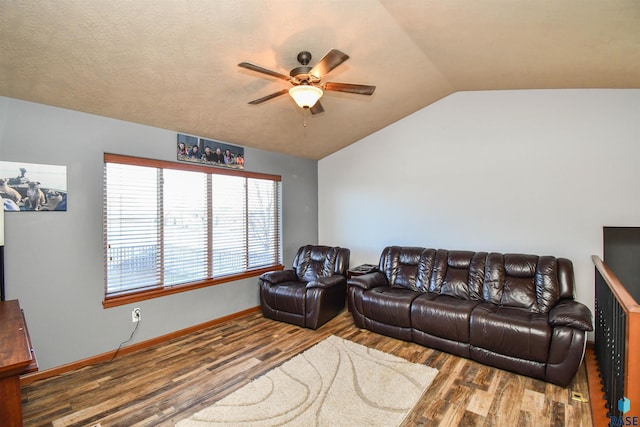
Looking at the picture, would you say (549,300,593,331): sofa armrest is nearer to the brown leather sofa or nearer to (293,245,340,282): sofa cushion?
the brown leather sofa

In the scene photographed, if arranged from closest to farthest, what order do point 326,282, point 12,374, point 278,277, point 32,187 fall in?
point 12,374 < point 32,187 < point 326,282 < point 278,277

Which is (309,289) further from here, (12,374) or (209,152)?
(12,374)

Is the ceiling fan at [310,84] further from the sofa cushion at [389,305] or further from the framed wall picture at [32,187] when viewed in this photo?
the sofa cushion at [389,305]

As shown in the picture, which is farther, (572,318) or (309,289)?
(309,289)

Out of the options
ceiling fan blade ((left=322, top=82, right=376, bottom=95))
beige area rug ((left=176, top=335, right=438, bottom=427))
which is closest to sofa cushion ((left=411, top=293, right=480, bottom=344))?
beige area rug ((left=176, top=335, right=438, bottom=427))

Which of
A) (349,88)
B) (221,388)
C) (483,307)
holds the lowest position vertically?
(221,388)

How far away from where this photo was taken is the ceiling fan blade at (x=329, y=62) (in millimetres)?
1876

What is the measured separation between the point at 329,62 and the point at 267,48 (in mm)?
801

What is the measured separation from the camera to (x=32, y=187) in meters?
2.65

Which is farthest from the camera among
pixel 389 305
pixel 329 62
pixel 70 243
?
pixel 389 305

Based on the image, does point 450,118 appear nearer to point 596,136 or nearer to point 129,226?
point 596,136

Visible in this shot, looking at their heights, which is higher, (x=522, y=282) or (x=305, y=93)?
(x=305, y=93)

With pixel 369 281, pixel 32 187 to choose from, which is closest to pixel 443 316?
pixel 369 281

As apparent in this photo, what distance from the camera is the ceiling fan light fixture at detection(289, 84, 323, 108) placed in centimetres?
220
